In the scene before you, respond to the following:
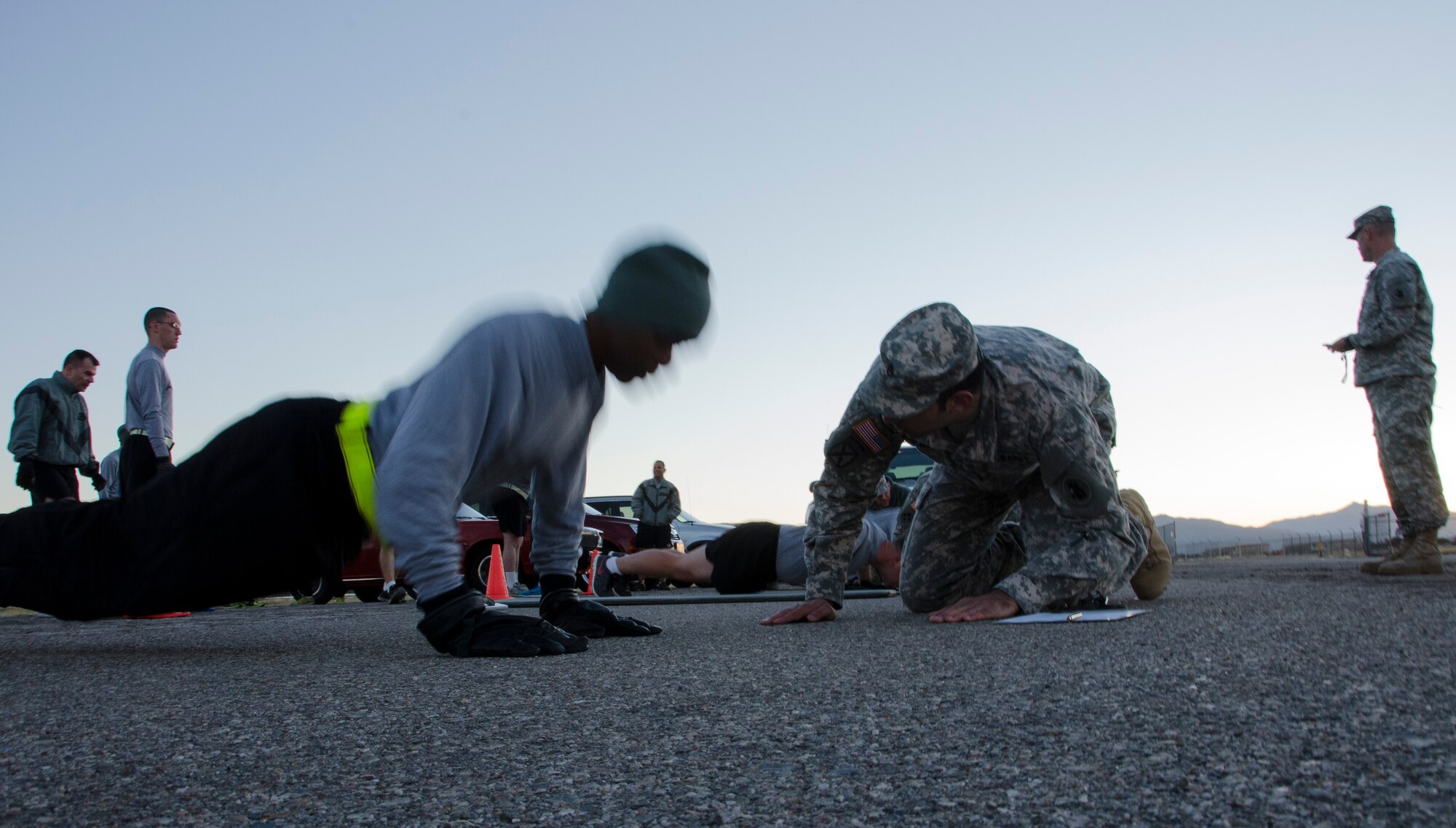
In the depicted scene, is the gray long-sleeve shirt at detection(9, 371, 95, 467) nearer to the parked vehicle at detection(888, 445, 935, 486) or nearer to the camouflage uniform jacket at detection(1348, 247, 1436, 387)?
the camouflage uniform jacket at detection(1348, 247, 1436, 387)

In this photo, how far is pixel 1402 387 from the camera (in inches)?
235

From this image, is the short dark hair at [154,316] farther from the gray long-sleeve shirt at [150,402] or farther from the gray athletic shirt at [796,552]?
the gray athletic shirt at [796,552]

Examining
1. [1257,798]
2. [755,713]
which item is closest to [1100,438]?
[755,713]

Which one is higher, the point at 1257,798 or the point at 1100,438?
the point at 1100,438

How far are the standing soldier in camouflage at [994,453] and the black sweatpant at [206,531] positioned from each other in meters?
1.59

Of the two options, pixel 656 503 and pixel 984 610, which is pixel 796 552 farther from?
pixel 656 503

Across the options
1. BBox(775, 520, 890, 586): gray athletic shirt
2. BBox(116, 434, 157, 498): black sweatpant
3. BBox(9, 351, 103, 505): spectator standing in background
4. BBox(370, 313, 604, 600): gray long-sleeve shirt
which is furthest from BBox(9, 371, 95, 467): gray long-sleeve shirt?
BBox(775, 520, 890, 586): gray athletic shirt

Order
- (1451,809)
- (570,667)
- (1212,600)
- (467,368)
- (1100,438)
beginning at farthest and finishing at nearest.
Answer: (1212,600), (1100,438), (467,368), (570,667), (1451,809)

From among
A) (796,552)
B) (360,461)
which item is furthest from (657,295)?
(796,552)

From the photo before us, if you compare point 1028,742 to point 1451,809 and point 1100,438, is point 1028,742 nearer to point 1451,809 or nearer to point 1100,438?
point 1451,809

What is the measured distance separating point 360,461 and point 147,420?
324 centimetres

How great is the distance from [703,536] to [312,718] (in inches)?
450

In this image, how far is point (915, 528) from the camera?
13.8ft

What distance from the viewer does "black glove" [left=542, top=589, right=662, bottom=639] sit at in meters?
3.49
